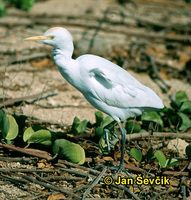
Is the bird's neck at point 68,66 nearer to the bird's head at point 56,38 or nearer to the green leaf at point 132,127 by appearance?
the bird's head at point 56,38

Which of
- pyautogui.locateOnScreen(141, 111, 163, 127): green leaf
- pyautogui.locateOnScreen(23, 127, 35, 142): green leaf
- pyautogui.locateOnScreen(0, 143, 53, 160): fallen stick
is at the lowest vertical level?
pyautogui.locateOnScreen(0, 143, 53, 160): fallen stick

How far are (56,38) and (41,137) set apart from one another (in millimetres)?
651

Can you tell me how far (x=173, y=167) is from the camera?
3908 millimetres

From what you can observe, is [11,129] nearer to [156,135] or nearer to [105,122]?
[105,122]

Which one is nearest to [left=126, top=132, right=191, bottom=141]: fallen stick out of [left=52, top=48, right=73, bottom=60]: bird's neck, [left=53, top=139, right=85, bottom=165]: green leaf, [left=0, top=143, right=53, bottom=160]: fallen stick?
[left=53, top=139, right=85, bottom=165]: green leaf

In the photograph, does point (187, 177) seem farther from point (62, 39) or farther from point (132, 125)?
point (62, 39)

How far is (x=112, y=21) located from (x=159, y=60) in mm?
984

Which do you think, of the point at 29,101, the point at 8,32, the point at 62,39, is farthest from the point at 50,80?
the point at 62,39

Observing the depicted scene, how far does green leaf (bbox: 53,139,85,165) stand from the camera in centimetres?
367

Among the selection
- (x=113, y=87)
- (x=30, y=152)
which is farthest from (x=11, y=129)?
(x=113, y=87)

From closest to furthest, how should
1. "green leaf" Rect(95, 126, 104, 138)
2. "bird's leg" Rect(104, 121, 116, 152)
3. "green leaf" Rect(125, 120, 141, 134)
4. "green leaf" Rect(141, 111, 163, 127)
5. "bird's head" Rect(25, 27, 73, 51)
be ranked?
"bird's head" Rect(25, 27, 73, 51), "bird's leg" Rect(104, 121, 116, 152), "green leaf" Rect(95, 126, 104, 138), "green leaf" Rect(125, 120, 141, 134), "green leaf" Rect(141, 111, 163, 127)

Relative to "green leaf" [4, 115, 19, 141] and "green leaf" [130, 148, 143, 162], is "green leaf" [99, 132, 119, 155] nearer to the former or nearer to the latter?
"green leaf" [130, 148, 143, 162]

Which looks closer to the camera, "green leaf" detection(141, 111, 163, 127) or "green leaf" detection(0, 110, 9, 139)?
"green leaf" detection(0, 110, 9, 139)

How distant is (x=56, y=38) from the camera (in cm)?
363
